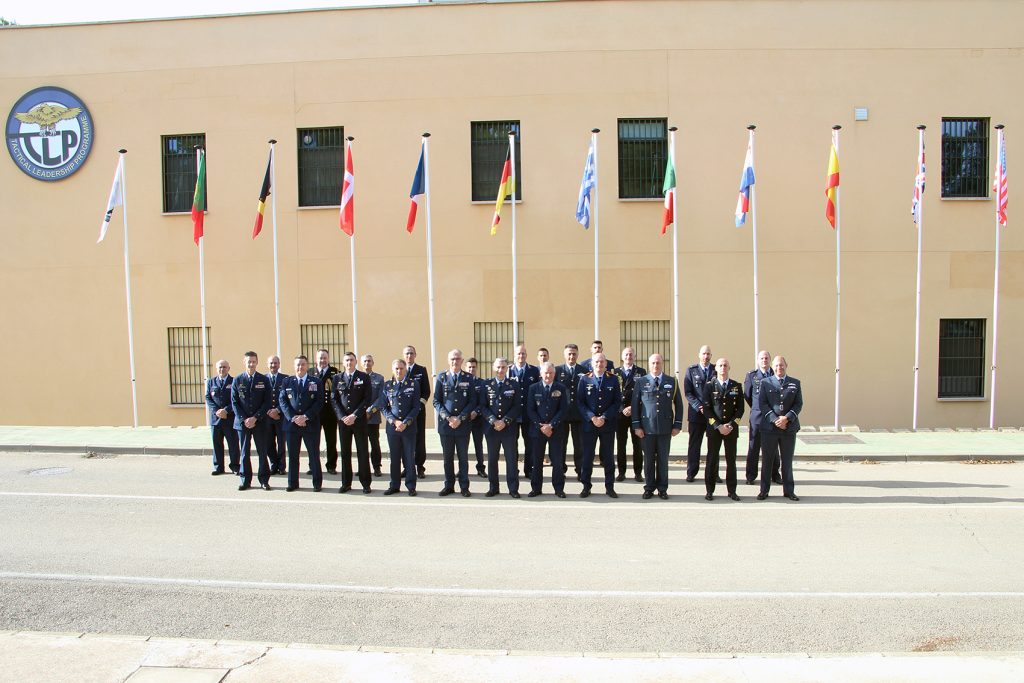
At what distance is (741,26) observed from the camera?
16.0 m

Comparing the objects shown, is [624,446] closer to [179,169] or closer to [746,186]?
[746,186]

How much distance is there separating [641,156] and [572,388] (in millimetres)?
7177

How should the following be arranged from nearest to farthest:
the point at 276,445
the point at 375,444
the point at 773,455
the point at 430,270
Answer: the point at 773,455 < the point at 375,444 < the point at 276,445 < the point at 430,270

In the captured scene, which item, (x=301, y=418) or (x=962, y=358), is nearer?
(x=301, y=418)

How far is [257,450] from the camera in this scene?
10586 millimetres

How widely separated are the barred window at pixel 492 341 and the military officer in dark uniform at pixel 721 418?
6689mm

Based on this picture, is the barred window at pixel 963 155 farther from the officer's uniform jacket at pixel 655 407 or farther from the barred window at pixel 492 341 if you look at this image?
the officer's uniform jacket at pixel 655 407

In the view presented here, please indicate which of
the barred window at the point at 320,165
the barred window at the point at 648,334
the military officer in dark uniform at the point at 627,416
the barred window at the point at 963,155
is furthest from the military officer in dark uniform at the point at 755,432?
the barred window at the point at 320,165

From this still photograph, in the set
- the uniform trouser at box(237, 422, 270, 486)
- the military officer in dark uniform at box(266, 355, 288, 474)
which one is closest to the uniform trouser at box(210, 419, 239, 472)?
the uniform trouser at box(237, 422, 270, 486)

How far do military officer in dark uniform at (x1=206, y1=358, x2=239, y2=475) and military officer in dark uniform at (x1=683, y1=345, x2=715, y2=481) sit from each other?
628 centimetres

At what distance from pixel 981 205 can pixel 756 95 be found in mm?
5070

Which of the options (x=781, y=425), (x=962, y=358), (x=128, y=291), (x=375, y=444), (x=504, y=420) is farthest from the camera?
(x=128, y=291)

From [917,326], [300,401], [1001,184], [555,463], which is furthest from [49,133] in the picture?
[1001,184]

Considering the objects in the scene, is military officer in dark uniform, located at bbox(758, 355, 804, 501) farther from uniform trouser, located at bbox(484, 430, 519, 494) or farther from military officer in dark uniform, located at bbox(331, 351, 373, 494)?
military officer in dark uniform, located at bbox(331, 351, 373, 494)
